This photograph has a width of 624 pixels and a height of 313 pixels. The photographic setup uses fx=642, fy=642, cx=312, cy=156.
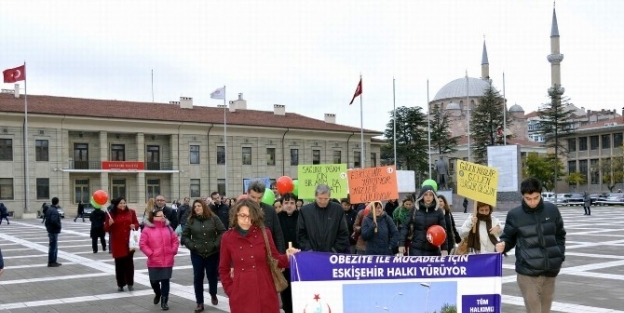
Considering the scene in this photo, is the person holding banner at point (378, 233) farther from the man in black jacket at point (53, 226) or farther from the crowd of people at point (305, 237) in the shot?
the man in black jacket at point (53, 226)

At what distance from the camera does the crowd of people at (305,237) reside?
5684 millimetres

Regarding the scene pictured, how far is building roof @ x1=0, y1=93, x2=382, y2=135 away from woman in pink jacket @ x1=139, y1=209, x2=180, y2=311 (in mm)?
45465

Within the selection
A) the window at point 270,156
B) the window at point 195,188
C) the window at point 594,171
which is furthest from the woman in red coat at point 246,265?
the window at point 594,171

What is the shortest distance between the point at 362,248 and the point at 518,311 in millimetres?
2388

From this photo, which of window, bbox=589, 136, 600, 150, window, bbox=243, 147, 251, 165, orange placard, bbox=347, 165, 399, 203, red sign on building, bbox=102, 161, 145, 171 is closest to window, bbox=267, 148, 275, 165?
window, bbox=243, 147, 251, 165

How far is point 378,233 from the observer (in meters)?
9.27

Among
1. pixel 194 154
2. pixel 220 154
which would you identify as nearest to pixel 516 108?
pixel 220 154

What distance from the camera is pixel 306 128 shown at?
6475 centimetres

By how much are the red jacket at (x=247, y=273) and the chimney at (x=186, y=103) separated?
59026 millimetres


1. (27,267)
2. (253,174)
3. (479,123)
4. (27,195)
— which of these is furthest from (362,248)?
(479,123)

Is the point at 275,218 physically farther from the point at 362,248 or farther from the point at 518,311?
the point at 518,311

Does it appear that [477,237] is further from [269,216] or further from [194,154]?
[194,154]

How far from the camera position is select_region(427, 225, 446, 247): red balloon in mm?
8117

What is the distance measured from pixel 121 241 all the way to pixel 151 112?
162 feet
